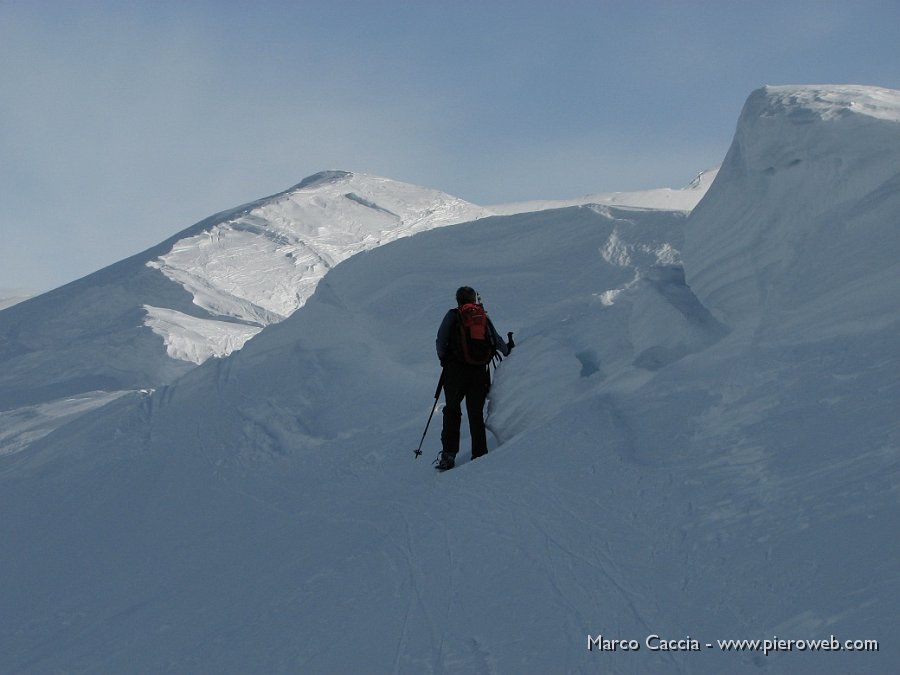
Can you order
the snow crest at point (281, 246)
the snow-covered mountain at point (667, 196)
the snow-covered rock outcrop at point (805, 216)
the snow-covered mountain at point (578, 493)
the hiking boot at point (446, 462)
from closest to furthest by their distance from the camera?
the snow-covered mountain at point (578, 493), the snow-covered rock outcrop at point (805, 216), the hiking boot at point (446, 462), the snow-covered mountain at point (667, 196), the snow crest at point (281, 246)

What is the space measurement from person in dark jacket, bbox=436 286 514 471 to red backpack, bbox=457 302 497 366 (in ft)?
0.13

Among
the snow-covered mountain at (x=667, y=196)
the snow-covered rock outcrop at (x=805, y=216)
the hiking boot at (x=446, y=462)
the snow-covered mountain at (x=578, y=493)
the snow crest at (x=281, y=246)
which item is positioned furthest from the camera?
the snow crest at (x=281, y=246)

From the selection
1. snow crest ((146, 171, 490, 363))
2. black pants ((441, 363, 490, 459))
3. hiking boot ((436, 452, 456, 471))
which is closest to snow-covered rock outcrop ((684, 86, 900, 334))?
black pants ((441, 363, 490, 459))

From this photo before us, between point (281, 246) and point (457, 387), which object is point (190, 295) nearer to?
point (281, 246)

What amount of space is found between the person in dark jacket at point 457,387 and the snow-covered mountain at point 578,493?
31 centimetres

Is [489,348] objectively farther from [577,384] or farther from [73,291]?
[73,291]

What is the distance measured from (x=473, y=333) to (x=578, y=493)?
184cm

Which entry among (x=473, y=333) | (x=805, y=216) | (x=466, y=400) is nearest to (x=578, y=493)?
(x=466, y=400)

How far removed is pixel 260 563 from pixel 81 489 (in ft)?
11.6

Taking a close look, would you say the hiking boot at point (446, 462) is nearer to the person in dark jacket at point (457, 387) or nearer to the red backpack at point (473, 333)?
the person in dark jacket at point (457, 387)

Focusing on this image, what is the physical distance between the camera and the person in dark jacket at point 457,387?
7.25 m

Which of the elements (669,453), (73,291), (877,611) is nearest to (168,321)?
(73,291)

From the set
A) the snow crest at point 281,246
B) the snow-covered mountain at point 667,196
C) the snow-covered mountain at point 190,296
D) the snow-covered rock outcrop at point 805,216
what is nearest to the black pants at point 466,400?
the snow-covered rock outcrop at point 805,216

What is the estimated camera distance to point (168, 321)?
22094 millimetres
